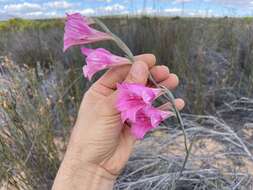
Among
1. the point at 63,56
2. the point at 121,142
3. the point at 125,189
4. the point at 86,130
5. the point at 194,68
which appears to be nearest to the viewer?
the point at 86,130

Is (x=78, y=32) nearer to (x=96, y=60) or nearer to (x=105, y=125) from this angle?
(x=96, y=60)

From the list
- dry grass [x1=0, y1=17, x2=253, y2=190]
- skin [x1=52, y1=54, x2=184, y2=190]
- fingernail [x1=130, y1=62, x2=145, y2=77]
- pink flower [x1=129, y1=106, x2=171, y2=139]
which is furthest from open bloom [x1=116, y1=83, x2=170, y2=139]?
dry grass [x1=0, y1=17, x2=253, y2=190]

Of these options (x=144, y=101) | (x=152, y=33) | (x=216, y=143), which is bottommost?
(x=216, y=143)

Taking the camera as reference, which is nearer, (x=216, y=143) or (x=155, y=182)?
(x=155, y=182)

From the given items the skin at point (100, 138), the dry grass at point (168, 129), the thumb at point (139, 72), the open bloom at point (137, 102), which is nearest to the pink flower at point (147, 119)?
the open bloom at point (137, 102)

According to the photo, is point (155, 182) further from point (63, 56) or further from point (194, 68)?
A: point (63, 56)

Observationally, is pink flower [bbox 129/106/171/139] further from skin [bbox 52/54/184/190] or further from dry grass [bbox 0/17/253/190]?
dry grass [bbox 0/17/253/190]

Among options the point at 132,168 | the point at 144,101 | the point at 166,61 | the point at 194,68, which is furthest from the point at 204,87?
the point at 144,101

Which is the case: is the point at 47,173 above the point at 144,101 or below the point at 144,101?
below
